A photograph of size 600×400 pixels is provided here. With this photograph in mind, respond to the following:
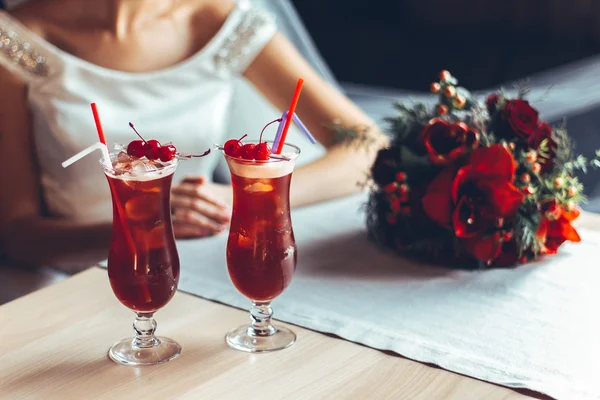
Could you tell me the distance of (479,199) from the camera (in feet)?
3.85

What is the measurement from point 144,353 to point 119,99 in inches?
44.2

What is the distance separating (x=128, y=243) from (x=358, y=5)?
8.27 feet

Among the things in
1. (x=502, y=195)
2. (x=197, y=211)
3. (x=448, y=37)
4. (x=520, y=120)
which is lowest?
(x=197, y=211)

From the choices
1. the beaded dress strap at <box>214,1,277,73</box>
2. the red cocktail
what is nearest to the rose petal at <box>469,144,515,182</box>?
the red cocktail

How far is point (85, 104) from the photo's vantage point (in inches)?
73.7

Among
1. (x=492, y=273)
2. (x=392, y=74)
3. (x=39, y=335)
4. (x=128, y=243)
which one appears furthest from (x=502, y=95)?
(x=392, y=74)

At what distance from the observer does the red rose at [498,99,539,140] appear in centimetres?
121

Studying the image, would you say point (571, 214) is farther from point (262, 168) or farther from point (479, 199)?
point (262, 168)

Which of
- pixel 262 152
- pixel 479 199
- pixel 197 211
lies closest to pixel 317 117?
pixel 197 211

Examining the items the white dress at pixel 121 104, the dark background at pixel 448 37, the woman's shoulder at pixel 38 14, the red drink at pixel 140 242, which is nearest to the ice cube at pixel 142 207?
the red drink at pixel 140 242

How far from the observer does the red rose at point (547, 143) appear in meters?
1.22

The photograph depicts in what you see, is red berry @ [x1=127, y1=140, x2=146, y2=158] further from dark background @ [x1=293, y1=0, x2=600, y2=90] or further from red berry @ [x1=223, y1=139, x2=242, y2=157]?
dark background @ [x1=293, y1=0, x2=600, y2=90]

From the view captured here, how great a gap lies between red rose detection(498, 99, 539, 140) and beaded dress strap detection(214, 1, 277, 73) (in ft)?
3.01

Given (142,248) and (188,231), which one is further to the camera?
(188,231)
